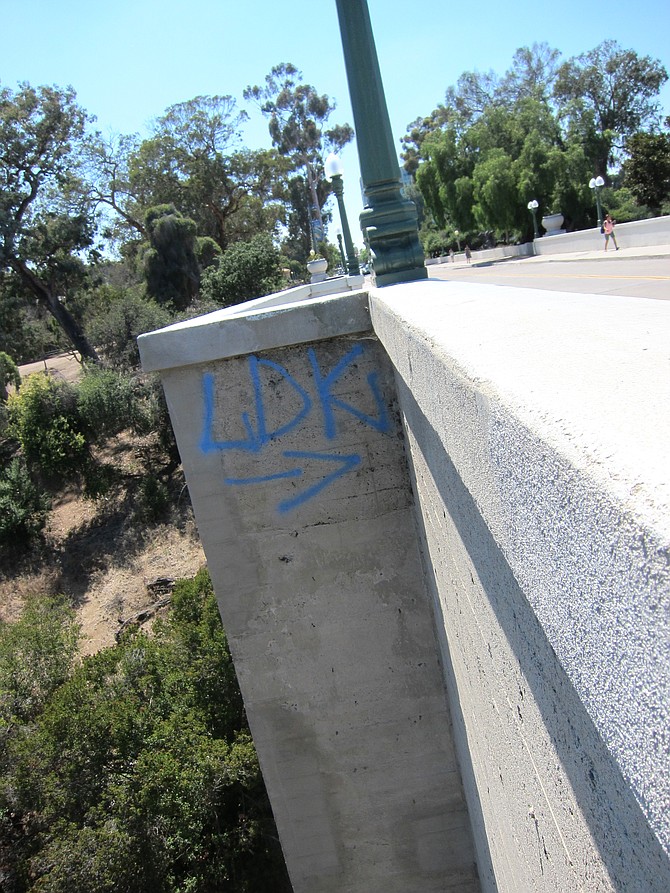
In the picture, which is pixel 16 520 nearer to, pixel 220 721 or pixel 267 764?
pixel 220 721

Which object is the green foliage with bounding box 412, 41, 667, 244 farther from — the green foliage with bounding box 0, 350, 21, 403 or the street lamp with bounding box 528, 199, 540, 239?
the green foliage with bounding box 0, 350, 21, 403

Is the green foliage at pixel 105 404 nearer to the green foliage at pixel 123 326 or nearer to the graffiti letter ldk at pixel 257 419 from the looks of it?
the green foliage at pixel 123 326

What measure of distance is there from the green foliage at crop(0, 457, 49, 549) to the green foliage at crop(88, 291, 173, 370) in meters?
6.19

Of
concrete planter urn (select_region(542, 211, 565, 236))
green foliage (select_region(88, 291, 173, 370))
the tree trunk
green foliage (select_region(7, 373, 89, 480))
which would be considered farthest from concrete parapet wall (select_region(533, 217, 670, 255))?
the tree trunk

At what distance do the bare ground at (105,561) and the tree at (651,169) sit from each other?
2901cm

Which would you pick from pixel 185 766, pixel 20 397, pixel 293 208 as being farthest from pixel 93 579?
pixel 293 208

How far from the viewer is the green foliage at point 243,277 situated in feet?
86.3

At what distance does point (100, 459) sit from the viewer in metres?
23.4

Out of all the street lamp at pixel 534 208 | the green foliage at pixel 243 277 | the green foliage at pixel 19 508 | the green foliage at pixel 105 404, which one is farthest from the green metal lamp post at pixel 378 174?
the street lamp at pixel 534 208

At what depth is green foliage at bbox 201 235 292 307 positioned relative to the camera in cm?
2631

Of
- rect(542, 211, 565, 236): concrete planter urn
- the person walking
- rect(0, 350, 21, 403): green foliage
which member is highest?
rect(542, 211, 565, 236): concrete planter urn

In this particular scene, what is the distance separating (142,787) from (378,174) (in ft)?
25.5

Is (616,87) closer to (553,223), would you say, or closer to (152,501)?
(553,223)

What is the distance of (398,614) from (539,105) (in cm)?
3822
